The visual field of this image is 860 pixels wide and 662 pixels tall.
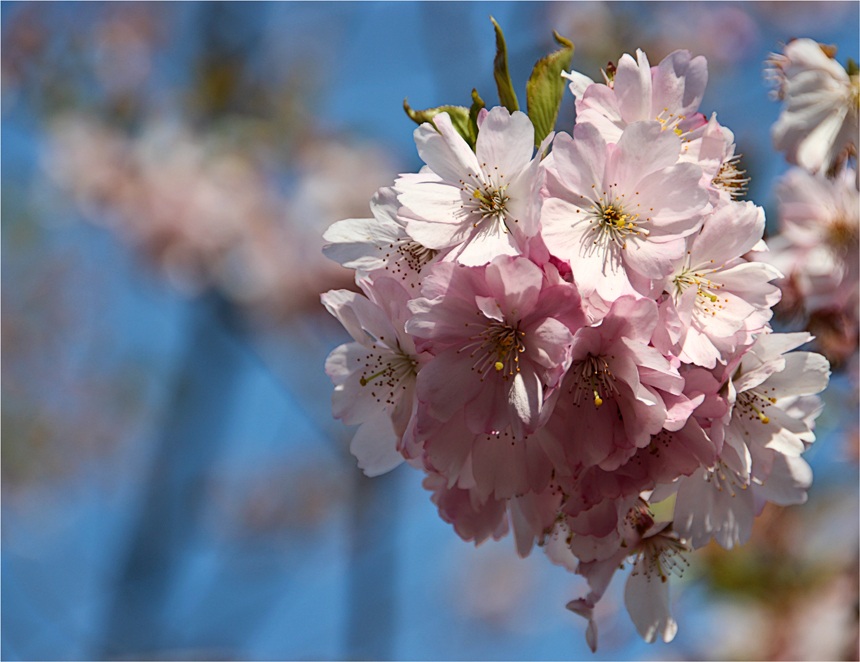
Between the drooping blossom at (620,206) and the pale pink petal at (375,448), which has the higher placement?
the drooping blossom at (620,206)

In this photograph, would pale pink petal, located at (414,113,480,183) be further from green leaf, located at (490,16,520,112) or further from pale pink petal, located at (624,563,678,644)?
pale pink petal, located at (624,563,678,644)

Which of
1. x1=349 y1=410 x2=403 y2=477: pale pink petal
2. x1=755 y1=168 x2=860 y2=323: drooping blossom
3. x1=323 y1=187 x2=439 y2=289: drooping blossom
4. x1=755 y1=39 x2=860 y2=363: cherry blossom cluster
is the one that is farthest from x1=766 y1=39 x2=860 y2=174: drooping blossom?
x1=349 y1=410 x2=403 y2=477: pale pink petal

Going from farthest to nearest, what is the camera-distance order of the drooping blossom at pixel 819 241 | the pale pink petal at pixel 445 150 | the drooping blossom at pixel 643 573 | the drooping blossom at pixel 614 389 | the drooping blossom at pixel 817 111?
the drooping blossom at pixel 819 241 → the drooping blossom at pixel 817 111 → the drooping blossom at pixel 643 573 → the pale pink petal at pixel 445 150 → the drooping blossom at pixel 614 389

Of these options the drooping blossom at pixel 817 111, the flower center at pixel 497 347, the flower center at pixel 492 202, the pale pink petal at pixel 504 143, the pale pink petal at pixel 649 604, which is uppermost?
the drooping blossom at pixel 817 111

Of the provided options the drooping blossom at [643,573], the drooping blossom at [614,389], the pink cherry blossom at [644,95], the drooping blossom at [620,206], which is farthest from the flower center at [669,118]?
the drooping blossom at [643,573]

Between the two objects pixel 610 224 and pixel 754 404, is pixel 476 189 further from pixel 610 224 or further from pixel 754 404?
pixel 754 404

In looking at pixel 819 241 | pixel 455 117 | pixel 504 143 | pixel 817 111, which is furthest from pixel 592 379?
pixel 819 241

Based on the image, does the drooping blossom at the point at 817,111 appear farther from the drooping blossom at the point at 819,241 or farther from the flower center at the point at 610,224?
the flower center at the point at 610,224

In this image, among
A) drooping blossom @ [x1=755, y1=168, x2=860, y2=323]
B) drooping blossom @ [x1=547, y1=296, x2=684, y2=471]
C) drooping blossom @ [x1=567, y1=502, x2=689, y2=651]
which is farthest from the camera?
drooping blossom @ [x1=755, y1=168, x2=860, y2=323]
